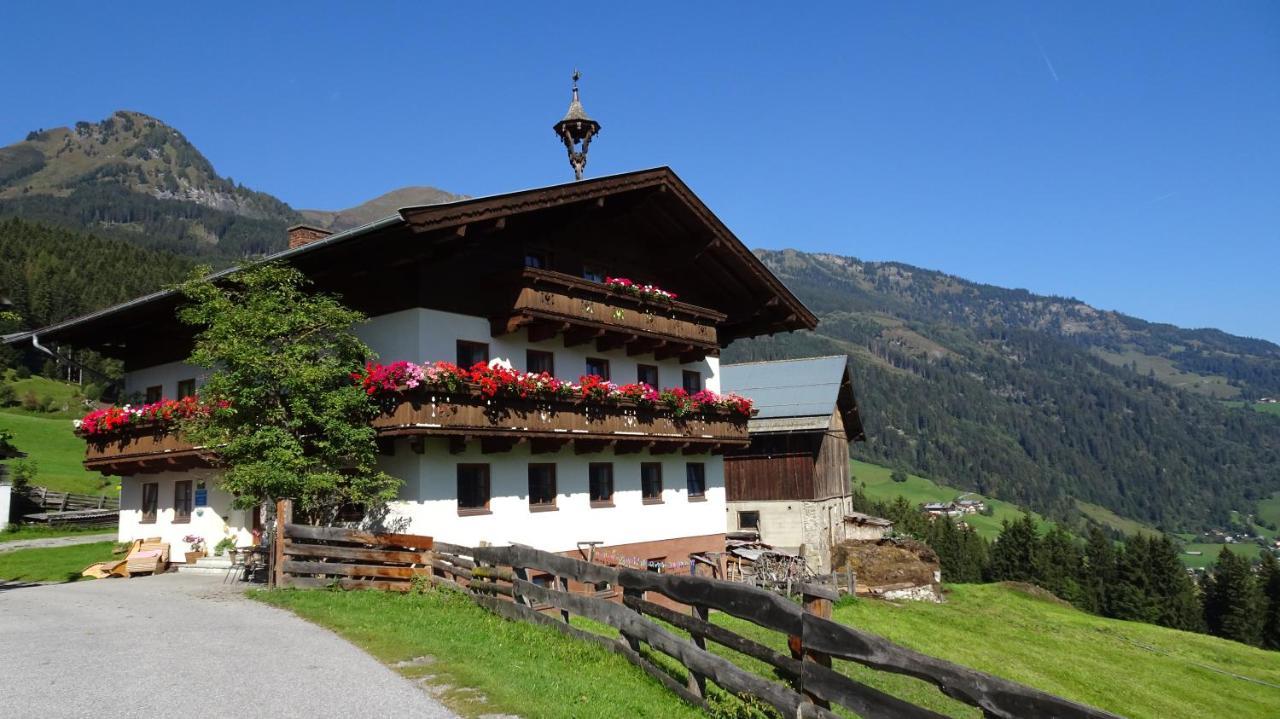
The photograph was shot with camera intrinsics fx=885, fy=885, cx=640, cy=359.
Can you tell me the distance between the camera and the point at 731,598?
378 inches

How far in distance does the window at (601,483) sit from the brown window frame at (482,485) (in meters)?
3.76

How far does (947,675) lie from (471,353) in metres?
16.6

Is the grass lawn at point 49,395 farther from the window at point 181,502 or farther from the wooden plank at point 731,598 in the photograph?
the wooden plank at point 731,598

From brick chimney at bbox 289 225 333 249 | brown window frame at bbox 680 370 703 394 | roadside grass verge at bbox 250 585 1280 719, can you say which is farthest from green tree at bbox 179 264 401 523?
brown window frame at bbox 680 370 703 394

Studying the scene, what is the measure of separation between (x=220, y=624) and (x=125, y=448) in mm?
13585

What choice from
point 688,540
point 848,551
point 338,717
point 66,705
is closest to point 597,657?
point 338,717

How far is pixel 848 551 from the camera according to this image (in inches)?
1561

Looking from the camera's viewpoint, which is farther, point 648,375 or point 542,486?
point 648,375

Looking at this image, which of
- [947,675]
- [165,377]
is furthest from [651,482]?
[947,675]

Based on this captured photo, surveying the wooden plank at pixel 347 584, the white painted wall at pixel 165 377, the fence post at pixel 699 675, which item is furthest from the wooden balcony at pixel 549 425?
the fence post at pixel 699 675

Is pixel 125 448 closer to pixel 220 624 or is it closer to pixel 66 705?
pixel 220 624

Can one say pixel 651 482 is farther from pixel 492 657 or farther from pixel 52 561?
pixel 52 561

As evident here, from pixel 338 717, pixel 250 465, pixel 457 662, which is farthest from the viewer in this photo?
pixel 250 465

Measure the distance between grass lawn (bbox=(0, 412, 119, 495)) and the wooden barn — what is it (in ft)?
114
